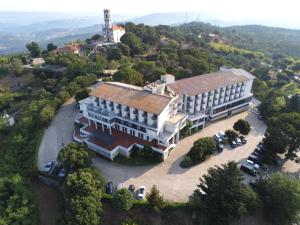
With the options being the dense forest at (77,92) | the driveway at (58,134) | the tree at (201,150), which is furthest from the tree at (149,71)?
→ the tree at (201,150)

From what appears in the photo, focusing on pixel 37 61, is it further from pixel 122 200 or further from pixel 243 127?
pixel 243 127

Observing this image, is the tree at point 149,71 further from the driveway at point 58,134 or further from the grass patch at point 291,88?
the grass patch at point 291,88

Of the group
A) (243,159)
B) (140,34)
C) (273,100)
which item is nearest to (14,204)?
(243,159)

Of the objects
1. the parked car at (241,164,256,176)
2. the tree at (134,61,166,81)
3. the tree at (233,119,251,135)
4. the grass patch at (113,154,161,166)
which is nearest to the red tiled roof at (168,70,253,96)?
the tree at (233,119,251,135)

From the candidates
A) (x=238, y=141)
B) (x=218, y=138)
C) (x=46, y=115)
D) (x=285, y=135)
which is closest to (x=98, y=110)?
(x=46, y=115)

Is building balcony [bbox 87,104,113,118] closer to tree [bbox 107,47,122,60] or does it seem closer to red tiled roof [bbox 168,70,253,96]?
red tiled roof [bbox 168,70,253,96]

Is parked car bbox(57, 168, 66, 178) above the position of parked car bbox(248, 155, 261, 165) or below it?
below
